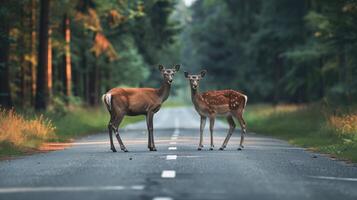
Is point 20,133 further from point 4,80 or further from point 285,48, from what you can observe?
point 285,48

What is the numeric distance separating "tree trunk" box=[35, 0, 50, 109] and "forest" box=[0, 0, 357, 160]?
0.04 m

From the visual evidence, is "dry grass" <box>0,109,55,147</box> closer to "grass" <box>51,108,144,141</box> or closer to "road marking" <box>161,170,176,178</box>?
"grass" <box>51,108,144,141</box>

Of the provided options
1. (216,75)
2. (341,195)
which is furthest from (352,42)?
(216,75)

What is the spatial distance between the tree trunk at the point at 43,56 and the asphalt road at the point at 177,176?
17.6 metres

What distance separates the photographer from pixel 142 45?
59281mm

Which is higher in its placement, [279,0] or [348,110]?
[279,0]

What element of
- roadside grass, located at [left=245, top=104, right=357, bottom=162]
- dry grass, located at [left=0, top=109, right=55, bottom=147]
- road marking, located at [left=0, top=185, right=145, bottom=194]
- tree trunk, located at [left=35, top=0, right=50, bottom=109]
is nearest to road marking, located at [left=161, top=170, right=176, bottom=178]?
road marking, located at [left=0, top=185, right=145, bottom=194]

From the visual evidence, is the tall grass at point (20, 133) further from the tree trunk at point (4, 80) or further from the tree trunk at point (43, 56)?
→ the tree trunk at point (43, 56)

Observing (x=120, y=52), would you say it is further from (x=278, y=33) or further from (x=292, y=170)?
(x=292, y=170)

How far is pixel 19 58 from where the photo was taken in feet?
146

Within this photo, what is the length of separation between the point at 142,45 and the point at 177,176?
1788 inches

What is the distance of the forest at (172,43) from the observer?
3088 centimetres

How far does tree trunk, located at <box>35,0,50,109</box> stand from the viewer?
125 feet

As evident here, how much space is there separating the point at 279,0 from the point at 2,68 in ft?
75.7
